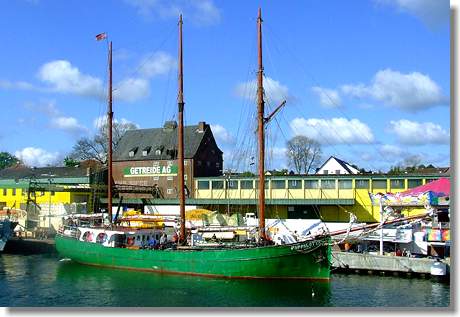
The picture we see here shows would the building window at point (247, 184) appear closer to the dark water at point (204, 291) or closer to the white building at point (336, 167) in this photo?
the dark water at point (204, 291)

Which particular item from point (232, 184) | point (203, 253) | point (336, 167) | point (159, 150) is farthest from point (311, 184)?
point (336, 167)

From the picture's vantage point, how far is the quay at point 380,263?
121 feet

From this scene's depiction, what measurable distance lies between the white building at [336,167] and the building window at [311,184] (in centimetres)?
2906

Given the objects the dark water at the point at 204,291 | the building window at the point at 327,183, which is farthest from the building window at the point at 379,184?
the dark water at the point at 204,291

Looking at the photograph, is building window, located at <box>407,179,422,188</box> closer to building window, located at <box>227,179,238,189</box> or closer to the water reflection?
building window, located at <box>227,179,238,189</box>

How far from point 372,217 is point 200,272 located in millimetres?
23846

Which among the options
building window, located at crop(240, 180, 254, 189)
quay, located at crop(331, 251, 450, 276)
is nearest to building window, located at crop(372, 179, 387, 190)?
building window, located at crop(240, 180, 254, 189)

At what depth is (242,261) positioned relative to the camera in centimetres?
3634

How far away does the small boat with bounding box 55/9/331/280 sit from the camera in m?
35.4

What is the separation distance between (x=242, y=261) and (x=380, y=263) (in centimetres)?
958

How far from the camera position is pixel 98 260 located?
146ft

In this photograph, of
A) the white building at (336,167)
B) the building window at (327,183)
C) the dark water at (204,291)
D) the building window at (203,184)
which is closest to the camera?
the dark water at (204,291)

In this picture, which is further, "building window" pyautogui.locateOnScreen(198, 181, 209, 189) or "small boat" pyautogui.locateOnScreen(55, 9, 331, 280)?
"building window" pyautogui.locateOnScreen(198, 181, 209, 189)

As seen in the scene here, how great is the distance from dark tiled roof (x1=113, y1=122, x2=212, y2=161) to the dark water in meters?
33.4
